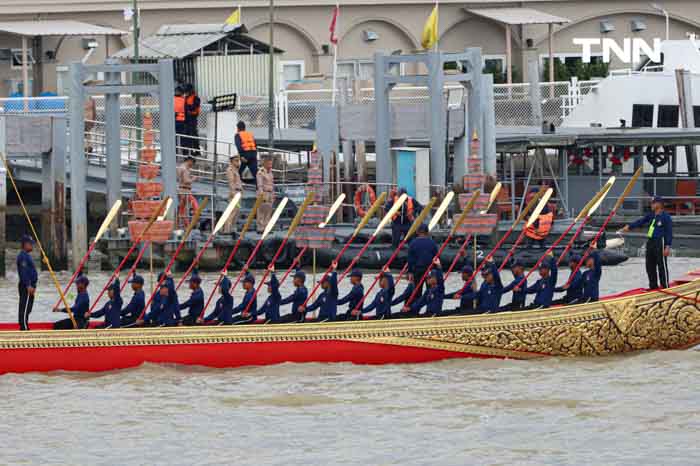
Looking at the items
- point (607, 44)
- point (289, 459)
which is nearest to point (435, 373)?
point (289, 459)

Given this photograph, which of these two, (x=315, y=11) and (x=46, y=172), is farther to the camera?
(x=315, y=11)

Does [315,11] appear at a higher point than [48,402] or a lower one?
higher

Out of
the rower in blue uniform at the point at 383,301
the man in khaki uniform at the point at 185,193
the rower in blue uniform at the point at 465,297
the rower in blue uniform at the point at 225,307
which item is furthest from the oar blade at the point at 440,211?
the man in khaki uniform at the point at 185,193

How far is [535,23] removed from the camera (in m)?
51.1

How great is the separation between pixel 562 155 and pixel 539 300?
54.0 ft

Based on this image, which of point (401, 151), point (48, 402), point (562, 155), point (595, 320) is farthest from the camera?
point (562, 155)

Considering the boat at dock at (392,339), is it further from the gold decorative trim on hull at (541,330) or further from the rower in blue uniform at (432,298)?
the rower in blue uniform at (432,298)

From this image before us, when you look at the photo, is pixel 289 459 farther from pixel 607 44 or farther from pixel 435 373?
pixel 607 44

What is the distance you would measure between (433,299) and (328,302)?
4.20ft

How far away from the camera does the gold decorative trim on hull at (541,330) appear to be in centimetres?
2188

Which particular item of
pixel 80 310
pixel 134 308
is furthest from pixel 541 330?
pixel 80 310

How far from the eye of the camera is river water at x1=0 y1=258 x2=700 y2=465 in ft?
59.7

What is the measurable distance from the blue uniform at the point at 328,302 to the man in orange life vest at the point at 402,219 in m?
10.4

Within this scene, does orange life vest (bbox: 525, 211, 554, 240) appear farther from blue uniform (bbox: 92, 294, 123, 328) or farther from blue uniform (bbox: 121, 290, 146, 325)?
blue uniform (bbox: 92, 294, 123, 328)
